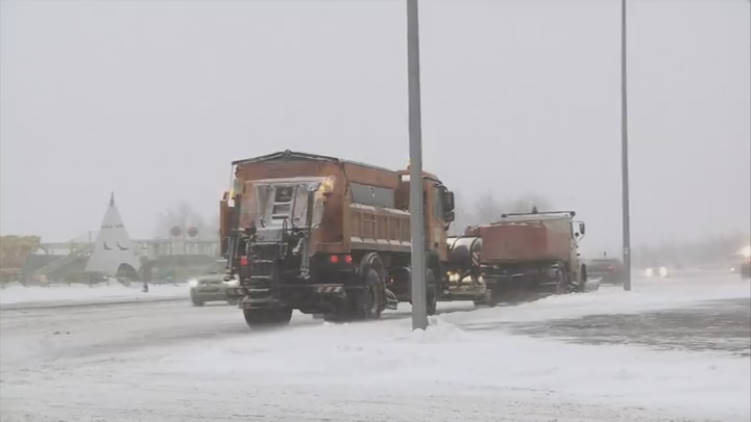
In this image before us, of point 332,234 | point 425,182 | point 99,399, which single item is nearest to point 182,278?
point 425,182

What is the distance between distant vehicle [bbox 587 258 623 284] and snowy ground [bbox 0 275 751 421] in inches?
1369

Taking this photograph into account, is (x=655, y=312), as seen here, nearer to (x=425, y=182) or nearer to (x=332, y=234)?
(x=425, y=182)

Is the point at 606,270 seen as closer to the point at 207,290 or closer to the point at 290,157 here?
the point at 207,290

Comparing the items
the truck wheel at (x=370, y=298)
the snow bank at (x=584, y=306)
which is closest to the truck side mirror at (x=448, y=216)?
the snow bank at (x=584, y=306)

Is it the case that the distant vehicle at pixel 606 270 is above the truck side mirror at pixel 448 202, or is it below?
below

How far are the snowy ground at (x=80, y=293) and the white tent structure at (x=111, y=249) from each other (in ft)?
2.39

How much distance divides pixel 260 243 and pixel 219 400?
28.2 feet

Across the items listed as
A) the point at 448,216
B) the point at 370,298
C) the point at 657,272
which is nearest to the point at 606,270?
the point at 657,272

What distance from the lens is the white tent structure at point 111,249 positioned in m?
24.9

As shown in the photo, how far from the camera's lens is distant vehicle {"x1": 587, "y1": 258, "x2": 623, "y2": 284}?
5266cm

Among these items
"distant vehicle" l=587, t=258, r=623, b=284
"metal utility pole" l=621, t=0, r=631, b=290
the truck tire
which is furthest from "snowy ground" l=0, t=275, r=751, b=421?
"distant vehicle" l=587, t=258, r=623, b=284

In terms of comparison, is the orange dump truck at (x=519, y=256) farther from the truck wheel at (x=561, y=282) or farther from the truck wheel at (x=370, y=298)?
the truck wheel at (x=370, y=298)

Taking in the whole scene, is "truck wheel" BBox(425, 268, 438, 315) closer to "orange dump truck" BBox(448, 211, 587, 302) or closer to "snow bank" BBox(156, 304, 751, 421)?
"orange dump truck" BBox(448, 211, 587, 302)

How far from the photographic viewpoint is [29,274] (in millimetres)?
17172
